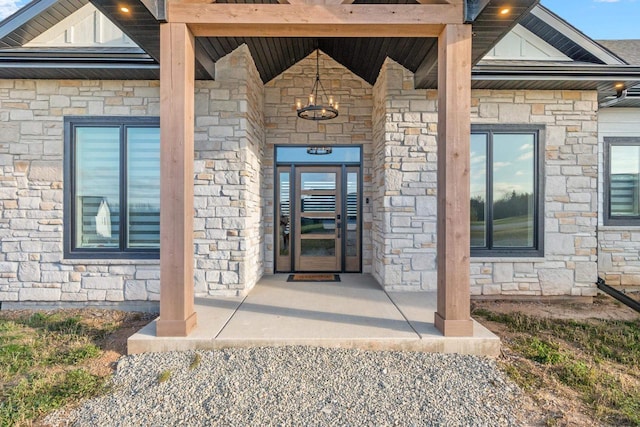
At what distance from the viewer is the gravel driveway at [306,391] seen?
215 centimetres

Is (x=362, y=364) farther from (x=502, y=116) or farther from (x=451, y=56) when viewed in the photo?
(x=502, y=116)

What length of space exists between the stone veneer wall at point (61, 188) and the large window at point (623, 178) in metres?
6.03

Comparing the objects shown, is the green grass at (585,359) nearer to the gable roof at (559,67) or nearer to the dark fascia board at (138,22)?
the gable roof at (559,67)

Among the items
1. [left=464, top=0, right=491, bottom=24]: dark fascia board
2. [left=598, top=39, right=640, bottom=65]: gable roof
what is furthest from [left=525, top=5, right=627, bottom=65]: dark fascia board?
[left=464, top=0, right=491, bottom=24]: dark fascia board

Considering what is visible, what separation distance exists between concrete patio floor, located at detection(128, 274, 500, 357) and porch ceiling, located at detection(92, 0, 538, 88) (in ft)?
9.12

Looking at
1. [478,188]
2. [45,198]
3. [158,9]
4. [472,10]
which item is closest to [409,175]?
[478,188]

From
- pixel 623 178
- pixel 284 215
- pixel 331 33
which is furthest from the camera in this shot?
pixel 284 215

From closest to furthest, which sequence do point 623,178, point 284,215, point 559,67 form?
1. point 559,67
2. point 623,178
3. point 284,215

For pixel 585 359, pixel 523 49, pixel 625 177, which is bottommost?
pixel 585 359

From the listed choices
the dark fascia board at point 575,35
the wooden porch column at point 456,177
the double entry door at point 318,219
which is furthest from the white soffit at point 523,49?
the double entry door at point 318,219

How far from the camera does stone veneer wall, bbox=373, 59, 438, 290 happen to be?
4.64 meters

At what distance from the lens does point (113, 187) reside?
4.64m

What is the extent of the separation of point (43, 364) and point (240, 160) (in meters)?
2.83

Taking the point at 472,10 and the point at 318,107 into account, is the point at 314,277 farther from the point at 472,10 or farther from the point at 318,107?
the point at 472,10
